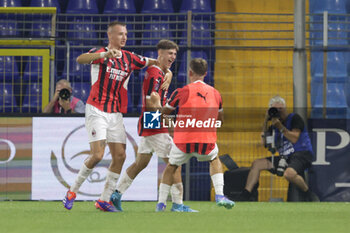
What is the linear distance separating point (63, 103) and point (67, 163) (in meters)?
0.91

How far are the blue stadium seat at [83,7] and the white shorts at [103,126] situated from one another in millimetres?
6599

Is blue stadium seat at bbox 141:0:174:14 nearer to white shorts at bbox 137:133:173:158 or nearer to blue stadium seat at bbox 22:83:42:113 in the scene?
blue stadium seat at bbox 22:83:42:113

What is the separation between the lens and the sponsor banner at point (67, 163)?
959cm

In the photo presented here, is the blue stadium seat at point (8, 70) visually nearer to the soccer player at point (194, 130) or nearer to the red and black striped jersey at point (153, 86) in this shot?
the red and black striped jersey at point (153, 86)

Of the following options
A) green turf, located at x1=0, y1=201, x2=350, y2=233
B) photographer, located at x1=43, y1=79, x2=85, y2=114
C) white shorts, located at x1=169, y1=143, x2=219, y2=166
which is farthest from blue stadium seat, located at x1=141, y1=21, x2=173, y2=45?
green turf, located at x1=0, y1=201, x2=350, y2=233

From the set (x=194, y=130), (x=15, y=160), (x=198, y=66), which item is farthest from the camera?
(x=15, y=160)

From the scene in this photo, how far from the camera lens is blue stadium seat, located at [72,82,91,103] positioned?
1195 cm

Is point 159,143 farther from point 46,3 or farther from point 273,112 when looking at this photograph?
point 46,3

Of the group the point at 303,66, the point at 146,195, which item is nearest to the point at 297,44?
the point at 303,66

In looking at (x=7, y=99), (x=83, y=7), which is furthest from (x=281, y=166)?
(x=83, y=7)

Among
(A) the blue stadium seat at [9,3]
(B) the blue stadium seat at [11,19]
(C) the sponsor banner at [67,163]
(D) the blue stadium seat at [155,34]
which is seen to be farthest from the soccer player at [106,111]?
(A) the blue stadium seat at [9,3]

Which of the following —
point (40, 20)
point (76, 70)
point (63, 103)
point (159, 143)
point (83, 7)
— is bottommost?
point (159, 143)

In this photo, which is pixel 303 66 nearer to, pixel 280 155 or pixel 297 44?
pixel 297 44

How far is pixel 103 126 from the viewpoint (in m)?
Result: 7.30
